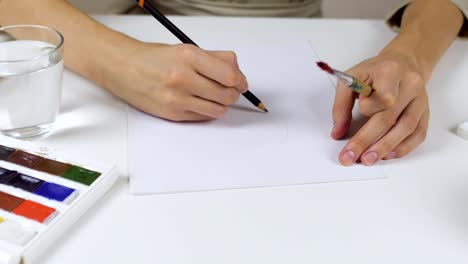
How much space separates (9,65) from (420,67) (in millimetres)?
506

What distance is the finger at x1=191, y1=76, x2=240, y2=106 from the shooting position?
0.60 metres

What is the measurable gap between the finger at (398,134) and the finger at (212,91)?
0.54ft

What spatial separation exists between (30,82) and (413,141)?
42cm

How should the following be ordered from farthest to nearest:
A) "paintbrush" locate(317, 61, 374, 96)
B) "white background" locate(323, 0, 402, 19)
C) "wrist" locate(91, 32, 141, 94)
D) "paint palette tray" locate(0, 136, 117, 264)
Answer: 1. "white background" locate(323, 0, 402, 19)
2. "wrist" locate(91, 32, 141, 94)
3. "paintbrush" locate(317, 61, 374, 96)
4. "paint palette tray" locate(0, 136, 117, 264)

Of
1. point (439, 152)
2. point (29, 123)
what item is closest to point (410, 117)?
point (439, 152)

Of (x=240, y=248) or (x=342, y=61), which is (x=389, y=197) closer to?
(x=240, y=248)

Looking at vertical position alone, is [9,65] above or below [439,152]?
above

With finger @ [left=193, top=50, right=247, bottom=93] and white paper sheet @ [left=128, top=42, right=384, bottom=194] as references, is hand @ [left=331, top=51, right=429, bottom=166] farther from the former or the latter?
finger @ [left=193, top=50, right=247, bottom=93]

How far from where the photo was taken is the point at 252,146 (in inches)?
23.0

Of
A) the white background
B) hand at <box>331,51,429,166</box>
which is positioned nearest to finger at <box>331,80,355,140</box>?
hand at <box>331,51,429,166</box>

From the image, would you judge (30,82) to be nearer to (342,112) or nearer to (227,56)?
(227,56)

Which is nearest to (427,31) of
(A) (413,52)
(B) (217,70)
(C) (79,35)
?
(A) (413,52)

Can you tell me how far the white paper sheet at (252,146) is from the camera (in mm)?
531

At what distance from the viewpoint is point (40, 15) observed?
2.30ft
